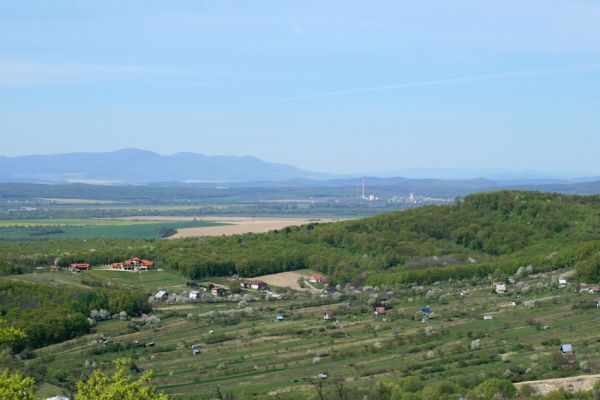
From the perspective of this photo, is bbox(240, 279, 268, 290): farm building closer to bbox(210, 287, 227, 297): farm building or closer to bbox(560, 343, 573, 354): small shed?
bbox(210, 287, 227, 297): farm building

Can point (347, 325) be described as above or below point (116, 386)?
below

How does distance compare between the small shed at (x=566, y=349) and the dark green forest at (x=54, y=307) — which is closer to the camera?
the small shed at (x=566, y=349)

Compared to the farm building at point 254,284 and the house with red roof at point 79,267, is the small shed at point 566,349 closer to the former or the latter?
the farm building at point 254,284

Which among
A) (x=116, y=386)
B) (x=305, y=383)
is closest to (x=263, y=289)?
(x=305, y=383)

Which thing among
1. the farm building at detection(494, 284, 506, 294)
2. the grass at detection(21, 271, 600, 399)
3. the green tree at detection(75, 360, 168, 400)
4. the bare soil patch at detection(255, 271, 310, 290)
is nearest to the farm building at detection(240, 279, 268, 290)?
the bare soil patch at detection(255, 271, 310, 290)

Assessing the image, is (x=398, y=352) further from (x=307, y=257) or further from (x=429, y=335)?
(x=307, y=257)

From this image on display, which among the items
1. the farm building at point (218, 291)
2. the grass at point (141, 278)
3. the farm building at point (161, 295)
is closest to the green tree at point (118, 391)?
the farm building at point (161, 295)
